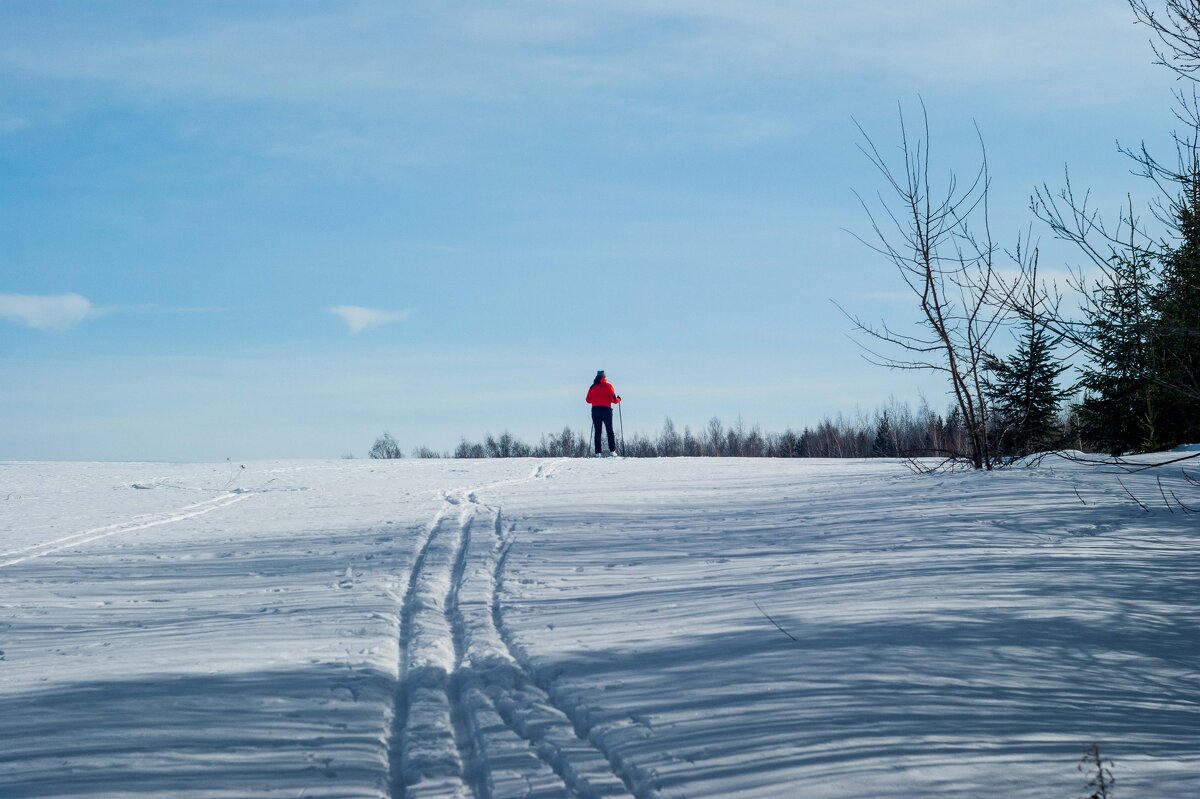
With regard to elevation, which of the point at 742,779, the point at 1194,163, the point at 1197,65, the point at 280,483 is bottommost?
the point at 742,779

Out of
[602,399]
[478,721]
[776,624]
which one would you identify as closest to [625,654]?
[776,624]

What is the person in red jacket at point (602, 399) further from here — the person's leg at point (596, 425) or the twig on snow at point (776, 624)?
the twig on snow at point (776, 624)

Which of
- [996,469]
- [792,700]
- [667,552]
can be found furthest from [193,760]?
[996,469]

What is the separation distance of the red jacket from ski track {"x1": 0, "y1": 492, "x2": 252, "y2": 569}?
10164 millimetres

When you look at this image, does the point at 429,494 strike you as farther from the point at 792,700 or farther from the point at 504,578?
→ the point at 792,700

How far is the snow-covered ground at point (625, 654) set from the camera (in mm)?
3850

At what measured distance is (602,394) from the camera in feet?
76.1

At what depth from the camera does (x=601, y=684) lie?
4.83 meters

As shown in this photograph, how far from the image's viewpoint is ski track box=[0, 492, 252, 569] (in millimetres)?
9672

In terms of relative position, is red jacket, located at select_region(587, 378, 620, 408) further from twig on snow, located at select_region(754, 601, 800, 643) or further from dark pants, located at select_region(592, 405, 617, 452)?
twig on snow, located at select_region(754, 601, 800, 643)

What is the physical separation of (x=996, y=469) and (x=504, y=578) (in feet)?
28.9

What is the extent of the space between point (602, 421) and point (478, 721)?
762 inches

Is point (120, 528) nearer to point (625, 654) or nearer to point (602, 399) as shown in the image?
point (625, 654)

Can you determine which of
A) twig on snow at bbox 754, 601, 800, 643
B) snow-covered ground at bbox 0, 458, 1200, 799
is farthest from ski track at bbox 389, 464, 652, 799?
twig on snow at bbox 754, 601, 800, 643
